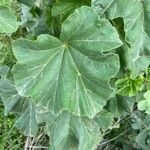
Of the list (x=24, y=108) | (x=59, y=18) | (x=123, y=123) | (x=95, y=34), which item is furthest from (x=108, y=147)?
(x=95, y=34)

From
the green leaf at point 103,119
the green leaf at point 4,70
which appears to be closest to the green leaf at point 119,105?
the green leaf at point 103,119

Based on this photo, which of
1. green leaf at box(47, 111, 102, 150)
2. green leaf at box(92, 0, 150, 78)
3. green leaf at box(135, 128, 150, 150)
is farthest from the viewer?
green leaf at box(135, 128, 150, 150)

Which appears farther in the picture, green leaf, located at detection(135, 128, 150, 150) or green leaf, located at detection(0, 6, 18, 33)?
green leaf, located at detection(135, 128, 150, 150)

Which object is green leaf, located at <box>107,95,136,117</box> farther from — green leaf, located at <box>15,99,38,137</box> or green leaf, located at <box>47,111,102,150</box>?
green leaf, located at <box>15,99,38,137</box>

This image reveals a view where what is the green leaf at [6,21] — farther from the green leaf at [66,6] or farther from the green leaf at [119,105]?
the green leaf at [119,105]

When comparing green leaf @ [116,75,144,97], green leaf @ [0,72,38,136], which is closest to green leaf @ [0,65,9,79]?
green leaf @ [0,72,38,136]

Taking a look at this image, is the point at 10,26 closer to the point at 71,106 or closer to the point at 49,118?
the point at 71,106

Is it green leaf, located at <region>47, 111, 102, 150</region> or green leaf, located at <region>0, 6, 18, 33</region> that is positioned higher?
green leaf, located at <region>0, 6, 18, 33</region>
